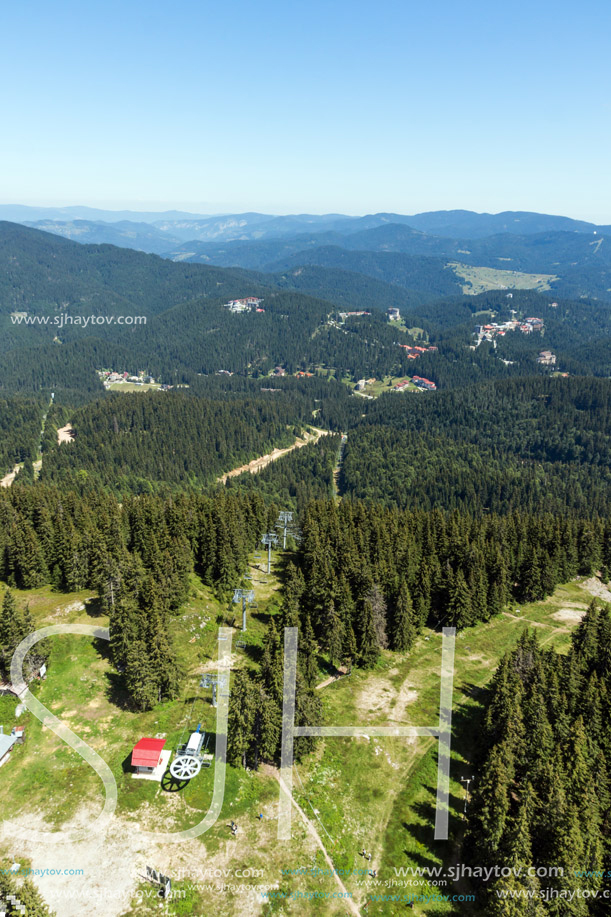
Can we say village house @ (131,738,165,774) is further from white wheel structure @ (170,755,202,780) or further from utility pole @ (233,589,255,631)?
utility pole @ (233,589,255,631)

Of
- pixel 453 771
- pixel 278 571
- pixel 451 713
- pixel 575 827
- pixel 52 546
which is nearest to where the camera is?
pixel 575 827

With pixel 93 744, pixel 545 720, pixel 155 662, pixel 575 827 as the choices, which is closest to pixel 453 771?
pixel 545 720

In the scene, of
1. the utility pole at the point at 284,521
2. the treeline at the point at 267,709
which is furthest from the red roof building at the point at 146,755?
the utility pole at the point at 284,521

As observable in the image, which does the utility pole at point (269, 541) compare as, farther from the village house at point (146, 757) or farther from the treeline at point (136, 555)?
the village house at point (146, 757)

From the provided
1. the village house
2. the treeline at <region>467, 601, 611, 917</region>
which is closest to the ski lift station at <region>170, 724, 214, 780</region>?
the village house

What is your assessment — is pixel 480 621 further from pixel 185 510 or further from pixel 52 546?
pixel 52 546

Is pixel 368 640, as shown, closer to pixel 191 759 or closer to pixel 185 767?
pixel 191 759
